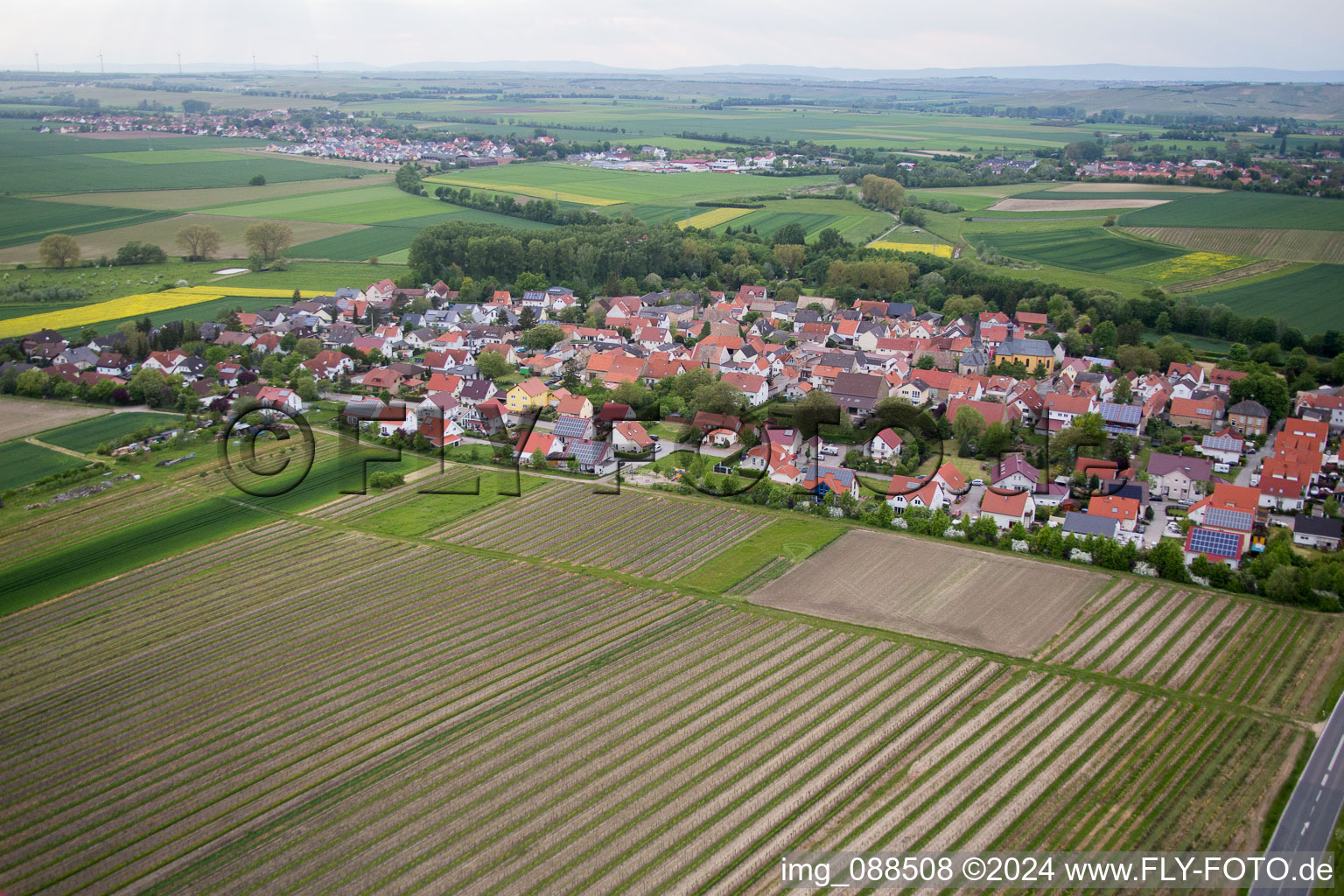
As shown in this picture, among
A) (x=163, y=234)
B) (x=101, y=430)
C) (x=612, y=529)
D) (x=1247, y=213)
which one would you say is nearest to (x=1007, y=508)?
(x=612, y=529)

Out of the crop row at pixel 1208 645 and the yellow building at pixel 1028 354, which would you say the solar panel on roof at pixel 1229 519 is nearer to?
the crop row at pixel 1208 645

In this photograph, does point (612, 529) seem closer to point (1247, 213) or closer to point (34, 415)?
point (34, 415)

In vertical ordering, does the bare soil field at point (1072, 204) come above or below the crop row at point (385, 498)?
above

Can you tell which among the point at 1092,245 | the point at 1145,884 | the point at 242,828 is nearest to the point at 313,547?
the point at 242,828

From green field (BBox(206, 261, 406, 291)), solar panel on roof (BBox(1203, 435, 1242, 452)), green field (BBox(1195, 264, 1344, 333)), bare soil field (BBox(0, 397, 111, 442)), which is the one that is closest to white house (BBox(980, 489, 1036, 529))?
solar panel on roof (BBox(1203, 435, 1242, 452))

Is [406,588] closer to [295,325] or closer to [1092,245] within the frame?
[295,325]

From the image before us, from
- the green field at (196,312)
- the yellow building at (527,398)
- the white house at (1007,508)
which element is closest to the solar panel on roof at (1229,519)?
the white house at (1007,508)
